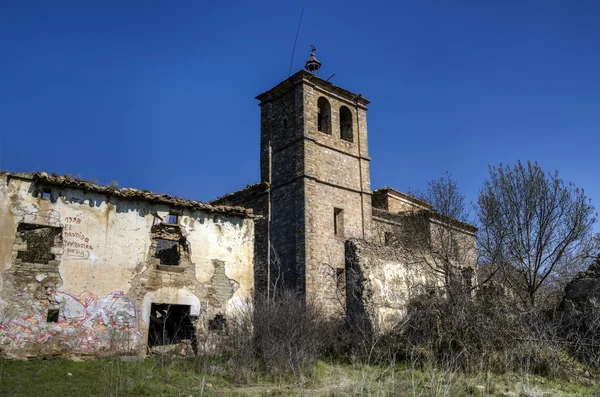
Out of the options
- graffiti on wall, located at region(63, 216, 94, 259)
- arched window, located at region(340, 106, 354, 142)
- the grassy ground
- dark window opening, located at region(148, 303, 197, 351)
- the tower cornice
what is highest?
the tower cornice

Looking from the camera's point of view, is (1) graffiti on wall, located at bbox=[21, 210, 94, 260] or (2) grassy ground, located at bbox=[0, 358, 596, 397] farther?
(1) graffiti on wall, located at bbox=[21, 210, 94, 260]

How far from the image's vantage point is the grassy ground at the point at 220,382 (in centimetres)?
800

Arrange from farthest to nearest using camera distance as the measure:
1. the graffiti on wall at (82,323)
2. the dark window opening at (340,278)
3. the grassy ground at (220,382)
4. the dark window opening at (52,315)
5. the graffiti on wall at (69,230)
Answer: the dark window opening at (340,278), the graffiti on wall at (69,230), the dark window opening at (52,315), the graffiti on wall at (82,323), the grassy ground at (220,382)

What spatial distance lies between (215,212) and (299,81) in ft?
26.3

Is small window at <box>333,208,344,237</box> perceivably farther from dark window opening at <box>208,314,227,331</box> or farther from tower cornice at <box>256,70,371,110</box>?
dark window opening at <box>208,314,227,331</box>

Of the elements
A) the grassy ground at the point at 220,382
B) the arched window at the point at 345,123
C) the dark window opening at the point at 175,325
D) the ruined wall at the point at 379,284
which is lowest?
the grassy ground at the point at 220,382

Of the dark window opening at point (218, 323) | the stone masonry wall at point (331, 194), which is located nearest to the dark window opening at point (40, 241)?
the dark window opening at point (218, 323)

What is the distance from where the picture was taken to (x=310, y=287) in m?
17.2

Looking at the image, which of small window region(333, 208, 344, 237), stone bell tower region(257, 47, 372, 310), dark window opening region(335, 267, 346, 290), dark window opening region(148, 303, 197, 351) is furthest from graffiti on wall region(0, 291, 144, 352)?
small window region(333, 208, 344, 237)

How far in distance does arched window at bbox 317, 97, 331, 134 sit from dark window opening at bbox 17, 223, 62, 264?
11553 mm

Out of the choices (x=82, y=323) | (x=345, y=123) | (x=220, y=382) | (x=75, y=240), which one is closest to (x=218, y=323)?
(x=82, y=323)

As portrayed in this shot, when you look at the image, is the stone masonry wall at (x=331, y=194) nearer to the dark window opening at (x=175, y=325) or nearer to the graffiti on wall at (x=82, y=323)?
the dark window opening at (x=175, y=325)

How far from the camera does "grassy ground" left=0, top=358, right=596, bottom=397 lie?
26.2ft

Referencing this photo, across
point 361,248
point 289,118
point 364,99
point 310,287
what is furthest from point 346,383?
point 364,99
